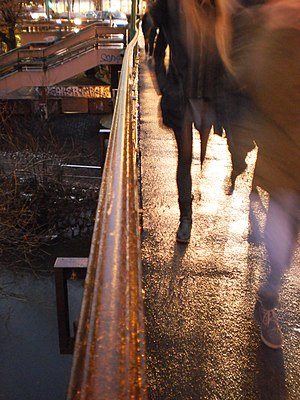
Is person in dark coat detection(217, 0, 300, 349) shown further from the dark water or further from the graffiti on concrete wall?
the graffiti on concrete wall

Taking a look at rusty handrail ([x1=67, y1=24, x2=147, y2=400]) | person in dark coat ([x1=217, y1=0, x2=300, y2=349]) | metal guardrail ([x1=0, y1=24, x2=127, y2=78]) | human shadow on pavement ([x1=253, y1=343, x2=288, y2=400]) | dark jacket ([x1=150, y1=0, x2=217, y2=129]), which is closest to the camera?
rusty handrail ([x1=67, y1=24, x2=147, y2=400])

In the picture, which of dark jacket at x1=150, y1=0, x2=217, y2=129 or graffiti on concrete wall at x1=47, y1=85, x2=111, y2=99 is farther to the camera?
graffiti on concrete wall at x1=47, y1=85, x2=111, y2=99

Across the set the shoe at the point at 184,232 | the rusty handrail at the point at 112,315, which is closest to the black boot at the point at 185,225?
the shoe at the point at 184,232

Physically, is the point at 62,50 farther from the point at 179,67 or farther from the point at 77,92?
the point at 179,67

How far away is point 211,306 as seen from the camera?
2.68m

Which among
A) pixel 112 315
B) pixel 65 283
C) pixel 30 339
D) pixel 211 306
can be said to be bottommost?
pixel 30 339

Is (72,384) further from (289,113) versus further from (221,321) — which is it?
(221,321)

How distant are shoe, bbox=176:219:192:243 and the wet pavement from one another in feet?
0.20

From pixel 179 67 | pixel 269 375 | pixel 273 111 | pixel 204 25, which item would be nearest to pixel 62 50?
pixel 179 67

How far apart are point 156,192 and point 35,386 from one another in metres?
5.27

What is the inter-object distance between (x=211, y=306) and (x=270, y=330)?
0.43 meters

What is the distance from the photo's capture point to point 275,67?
76.9 inches

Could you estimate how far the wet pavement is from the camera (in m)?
2.13

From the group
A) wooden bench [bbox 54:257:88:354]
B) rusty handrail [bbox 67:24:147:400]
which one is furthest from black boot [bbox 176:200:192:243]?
rusty handrail [bbox 67:24:147:400]
